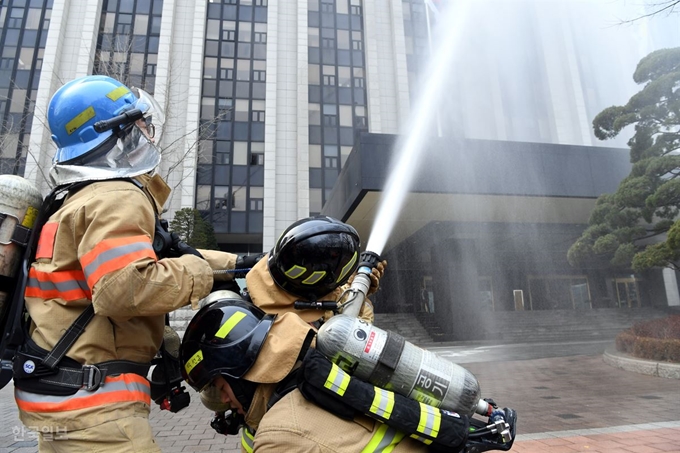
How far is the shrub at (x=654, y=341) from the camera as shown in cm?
831

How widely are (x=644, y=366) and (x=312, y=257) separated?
32.2 feet

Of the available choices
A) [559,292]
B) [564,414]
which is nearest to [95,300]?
[564,414]

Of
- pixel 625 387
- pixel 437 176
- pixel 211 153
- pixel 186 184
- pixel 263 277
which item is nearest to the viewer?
pixel 263 277

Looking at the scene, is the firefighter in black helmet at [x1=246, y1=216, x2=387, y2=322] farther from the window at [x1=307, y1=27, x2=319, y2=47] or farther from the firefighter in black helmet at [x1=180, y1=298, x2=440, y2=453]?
the window at [x1=307, y1=27, x2=319, y2=47]

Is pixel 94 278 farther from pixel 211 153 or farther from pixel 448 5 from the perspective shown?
pixel 211 153

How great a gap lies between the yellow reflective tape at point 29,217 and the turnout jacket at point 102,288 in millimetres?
128

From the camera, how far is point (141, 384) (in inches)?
60.0

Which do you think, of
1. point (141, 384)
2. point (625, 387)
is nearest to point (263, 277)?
point (141, 384)

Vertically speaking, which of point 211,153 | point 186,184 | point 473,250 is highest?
point 211,153

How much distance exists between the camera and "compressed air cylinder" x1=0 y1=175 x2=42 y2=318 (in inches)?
57.9

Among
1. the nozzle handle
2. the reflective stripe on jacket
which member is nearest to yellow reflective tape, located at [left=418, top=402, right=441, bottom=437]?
the nozzle handle

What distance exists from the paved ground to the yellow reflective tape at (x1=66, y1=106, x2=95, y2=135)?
1.81m

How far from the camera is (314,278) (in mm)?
1638

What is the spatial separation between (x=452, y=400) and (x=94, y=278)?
1283 mm
